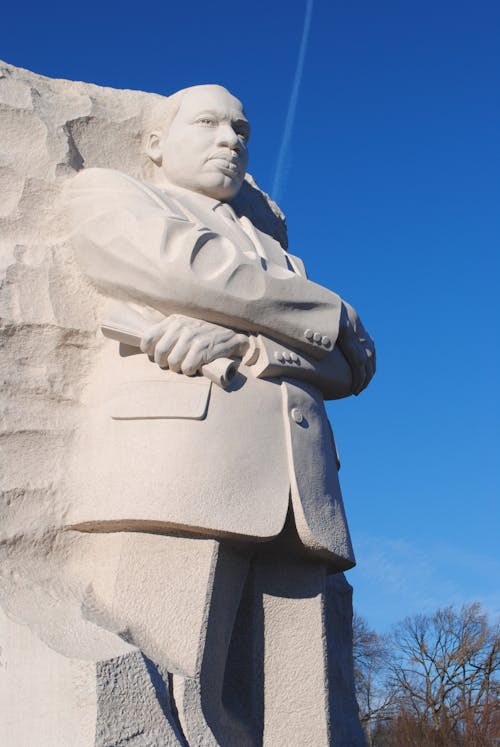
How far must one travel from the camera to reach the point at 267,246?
14.3ft

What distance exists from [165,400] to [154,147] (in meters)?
1.57

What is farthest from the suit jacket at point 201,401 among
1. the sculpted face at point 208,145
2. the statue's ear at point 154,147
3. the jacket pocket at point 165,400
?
the statue's ear at point 154,147

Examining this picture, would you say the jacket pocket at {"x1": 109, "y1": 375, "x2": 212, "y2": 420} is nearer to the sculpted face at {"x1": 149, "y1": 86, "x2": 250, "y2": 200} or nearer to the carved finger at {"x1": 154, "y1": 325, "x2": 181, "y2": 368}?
the carved finger at {"x1": 154, "y1": 325, "x2": 181, "y2": 368}

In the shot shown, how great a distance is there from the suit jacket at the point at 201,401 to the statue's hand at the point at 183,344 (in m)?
0.06

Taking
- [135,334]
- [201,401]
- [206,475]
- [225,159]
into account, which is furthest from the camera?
[225,159]

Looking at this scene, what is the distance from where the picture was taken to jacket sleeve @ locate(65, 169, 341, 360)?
370 cm

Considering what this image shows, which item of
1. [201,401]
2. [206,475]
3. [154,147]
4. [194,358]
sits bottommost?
[206,475]

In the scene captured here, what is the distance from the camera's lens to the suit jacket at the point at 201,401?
3480 mm

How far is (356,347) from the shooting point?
420 centimetres

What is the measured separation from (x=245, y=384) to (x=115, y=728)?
4.46 feet

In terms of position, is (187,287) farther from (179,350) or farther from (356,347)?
(356,347)

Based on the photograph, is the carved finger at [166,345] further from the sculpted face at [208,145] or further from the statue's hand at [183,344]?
the sculpted face at [208,145]

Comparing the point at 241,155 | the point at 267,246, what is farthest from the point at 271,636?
the point at 241,155

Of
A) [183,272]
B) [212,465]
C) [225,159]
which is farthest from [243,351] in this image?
[225,159]
